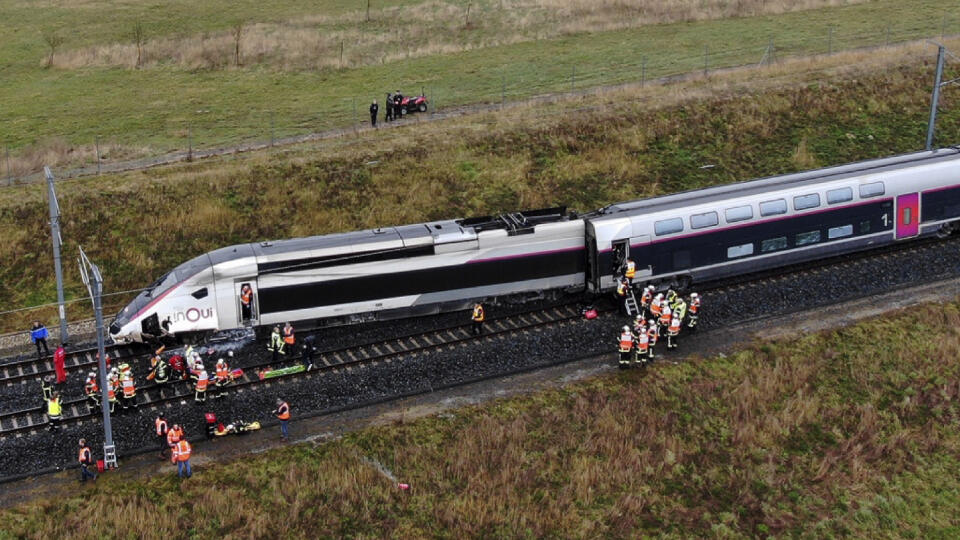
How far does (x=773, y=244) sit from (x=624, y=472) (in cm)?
1232

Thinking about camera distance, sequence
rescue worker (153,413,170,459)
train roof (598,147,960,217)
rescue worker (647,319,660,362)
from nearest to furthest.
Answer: rescue worker (153,413,170,459) → rescue worker (647,319,660,362) → train roof (598,147,960,217)

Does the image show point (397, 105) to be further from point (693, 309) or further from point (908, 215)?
point (908, 215)

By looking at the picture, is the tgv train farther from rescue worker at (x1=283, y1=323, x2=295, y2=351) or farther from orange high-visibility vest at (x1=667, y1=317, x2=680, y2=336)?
orange high-visibility vest at (x1=667, y1=317, x2=680, y2=336)

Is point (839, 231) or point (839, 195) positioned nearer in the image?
point (839, 195)

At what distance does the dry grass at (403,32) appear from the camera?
2404 inches

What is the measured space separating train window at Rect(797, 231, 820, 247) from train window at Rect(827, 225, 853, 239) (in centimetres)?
47

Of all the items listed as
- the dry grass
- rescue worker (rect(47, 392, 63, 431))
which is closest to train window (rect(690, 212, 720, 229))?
rescue worker (rect(47, 392, 63, 431))

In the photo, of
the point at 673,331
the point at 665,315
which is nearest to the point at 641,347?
the point at 673,331

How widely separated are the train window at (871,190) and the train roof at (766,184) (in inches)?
21.0

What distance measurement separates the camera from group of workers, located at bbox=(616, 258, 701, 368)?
90.8ft

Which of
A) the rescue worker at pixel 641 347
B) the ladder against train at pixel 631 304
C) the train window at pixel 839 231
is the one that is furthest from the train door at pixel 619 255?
the train window at pixel 839 231

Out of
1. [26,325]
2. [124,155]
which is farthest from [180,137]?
[26,325]

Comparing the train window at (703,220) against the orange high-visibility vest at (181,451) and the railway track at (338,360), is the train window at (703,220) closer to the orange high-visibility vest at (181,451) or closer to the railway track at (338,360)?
the railway track at (338,360)

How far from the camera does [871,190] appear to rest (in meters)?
33.6
